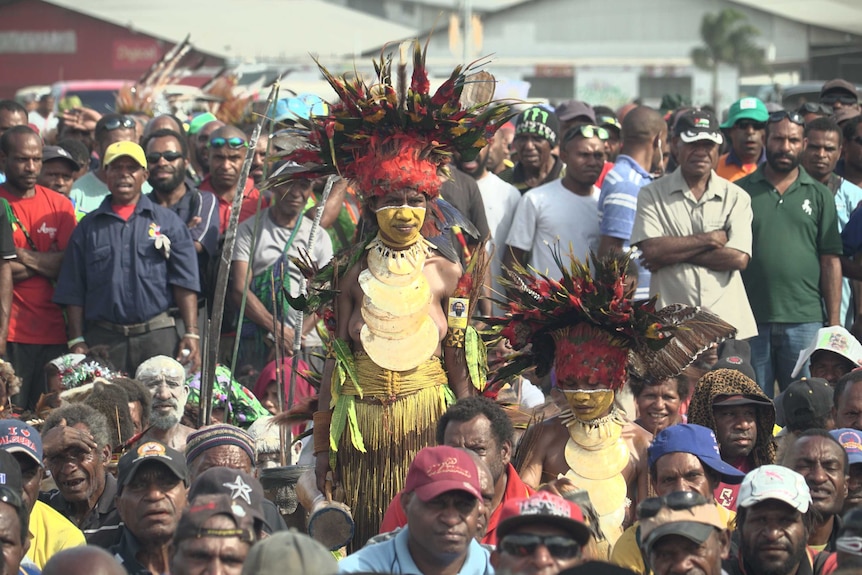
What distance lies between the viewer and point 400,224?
24.2ft

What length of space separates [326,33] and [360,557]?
52.3m

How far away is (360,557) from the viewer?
19.2 feet

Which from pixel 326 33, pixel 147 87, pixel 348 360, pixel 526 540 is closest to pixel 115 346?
pixel 348 360

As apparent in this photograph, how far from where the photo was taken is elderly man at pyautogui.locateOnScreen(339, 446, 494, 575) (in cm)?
580

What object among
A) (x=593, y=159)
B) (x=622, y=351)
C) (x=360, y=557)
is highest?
(x=593, y=159)

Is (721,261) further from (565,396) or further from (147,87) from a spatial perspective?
(147,87)

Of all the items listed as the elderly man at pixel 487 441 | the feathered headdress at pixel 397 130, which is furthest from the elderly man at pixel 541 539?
the feathered headdress at pixel 397 130

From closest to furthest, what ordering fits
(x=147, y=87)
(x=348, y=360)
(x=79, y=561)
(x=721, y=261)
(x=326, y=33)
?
(x=79, y=561) → (x=348, y=360) → (x=721, y=261) → (x=147, y=87) → (x=326, y=33)

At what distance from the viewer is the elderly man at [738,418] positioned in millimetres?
8109

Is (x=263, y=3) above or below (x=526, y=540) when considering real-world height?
above

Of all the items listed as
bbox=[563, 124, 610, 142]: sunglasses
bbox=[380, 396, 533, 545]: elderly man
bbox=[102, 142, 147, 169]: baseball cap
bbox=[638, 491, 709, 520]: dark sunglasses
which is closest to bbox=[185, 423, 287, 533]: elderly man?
bbox=[380, 396, 533, 545]: elderly man

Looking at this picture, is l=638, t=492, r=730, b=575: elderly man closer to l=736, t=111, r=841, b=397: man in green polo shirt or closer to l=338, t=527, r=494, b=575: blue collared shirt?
l=338, t=527, r=494, b=575: blue collared shirt

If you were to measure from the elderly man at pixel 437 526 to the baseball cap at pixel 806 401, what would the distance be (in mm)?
3108

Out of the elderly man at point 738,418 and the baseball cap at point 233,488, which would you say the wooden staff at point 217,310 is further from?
the elderly man at point 738,418
